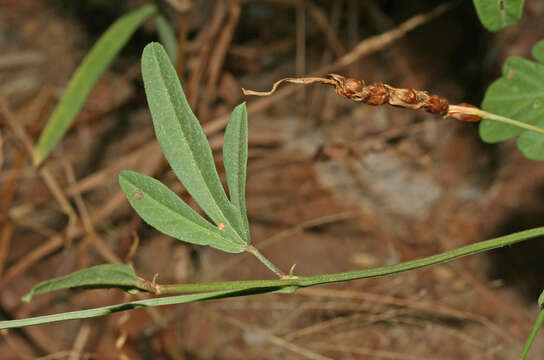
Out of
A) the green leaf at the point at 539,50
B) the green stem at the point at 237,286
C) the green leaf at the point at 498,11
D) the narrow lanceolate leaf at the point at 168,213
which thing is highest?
the green leaf at the point at 498,11

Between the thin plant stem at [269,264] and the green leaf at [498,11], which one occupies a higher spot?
the green leaf at [498,11]

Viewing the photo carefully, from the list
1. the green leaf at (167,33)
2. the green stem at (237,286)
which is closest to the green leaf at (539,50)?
the green stem at (237,286)

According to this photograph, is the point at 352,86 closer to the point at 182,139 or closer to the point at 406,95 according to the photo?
the point at 406,95

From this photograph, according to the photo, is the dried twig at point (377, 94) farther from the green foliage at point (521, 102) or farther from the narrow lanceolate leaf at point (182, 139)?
the green foliage at point (521, 102)

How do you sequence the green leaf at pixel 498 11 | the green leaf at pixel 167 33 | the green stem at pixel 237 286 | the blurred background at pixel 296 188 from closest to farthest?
the green stem at pixel 237 286 < the green leaf at pixel 498 11 < the blurred background at pixel 296 188 < the green leaf at pixel 167 33

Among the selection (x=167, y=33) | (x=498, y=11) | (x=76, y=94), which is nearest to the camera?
(x=498, y=11)

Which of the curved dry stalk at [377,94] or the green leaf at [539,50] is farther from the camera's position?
the green leaf at [539,50]

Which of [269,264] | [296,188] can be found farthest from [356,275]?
[296,188]

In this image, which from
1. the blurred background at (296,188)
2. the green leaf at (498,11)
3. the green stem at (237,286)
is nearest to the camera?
the green stem at (237,286)
